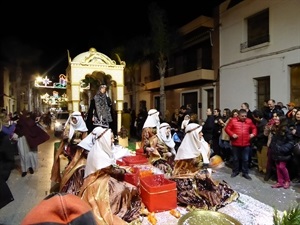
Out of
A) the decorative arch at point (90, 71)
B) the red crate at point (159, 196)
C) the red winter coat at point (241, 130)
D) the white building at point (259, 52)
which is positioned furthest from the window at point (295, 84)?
the red crate at point (159, 196)

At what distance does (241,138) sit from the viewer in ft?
20.8

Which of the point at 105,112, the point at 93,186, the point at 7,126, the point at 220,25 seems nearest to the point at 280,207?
the point at 93,186

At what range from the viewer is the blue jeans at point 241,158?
6371mm

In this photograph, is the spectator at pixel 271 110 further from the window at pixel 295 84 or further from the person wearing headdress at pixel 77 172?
the person wearing headdress at pixel 77 172

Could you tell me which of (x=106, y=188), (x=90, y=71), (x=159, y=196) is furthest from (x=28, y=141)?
(x=159, y=196)

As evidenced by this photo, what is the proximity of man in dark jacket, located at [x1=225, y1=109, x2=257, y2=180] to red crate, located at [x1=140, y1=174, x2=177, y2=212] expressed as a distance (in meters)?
2.84

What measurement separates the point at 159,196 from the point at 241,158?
335 centimetres

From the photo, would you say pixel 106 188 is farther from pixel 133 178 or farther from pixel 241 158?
pixel 241 158

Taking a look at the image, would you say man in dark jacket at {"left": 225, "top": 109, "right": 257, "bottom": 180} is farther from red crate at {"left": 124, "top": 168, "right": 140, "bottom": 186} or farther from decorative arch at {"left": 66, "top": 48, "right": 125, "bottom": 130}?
decorative arch at {"left": 66, "top": 48, "right": 125, "bottom": 130}

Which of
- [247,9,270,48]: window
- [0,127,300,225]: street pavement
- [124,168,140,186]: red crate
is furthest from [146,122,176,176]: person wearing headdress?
[247,9,270,48]: window

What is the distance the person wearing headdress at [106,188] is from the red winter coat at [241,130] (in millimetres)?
3452

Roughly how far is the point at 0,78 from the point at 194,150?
32.5 metres

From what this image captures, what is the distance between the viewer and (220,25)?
44.4ft

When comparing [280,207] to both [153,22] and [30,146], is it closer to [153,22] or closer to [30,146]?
[30,146]
